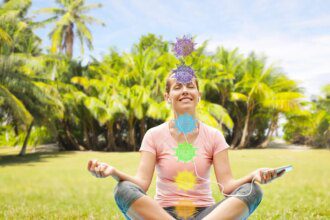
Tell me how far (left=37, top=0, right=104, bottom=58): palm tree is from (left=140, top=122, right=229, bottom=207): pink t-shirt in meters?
23.3

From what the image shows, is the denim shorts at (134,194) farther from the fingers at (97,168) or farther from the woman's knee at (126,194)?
the fingers at (97,168)

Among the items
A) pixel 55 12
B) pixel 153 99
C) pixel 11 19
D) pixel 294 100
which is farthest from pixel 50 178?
pixel 55 12

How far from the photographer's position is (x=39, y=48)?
76.9 feet

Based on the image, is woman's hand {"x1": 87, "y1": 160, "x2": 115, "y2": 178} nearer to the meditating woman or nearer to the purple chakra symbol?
the meditating woman

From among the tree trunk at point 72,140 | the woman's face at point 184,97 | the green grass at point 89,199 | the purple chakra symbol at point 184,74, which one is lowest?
the tree trunk at point 72,140

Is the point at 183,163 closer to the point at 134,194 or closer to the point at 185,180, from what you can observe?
the point at 185,180

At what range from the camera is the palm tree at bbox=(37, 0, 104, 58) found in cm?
2520

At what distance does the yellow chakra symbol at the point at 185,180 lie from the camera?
2.68 meters

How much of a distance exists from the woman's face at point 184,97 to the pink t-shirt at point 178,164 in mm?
166

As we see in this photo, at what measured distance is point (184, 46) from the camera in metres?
2.89

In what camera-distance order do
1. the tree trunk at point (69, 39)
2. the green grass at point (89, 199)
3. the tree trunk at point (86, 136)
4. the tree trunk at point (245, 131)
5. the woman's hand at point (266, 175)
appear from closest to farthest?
1. the woman's hand at point (266, 175)
2. the green grass at point (89, 199)
3. the tree trunk at point (86, 136)
4. the tree trunk at point (245, 131)
5. the tree trunk at point (69, 39)

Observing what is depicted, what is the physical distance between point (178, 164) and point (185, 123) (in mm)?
279

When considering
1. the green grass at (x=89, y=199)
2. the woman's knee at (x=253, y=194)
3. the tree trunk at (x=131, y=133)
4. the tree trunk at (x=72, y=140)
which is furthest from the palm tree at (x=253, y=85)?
the woman's knee at (x=253, y=194)

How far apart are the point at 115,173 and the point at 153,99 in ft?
63.8
